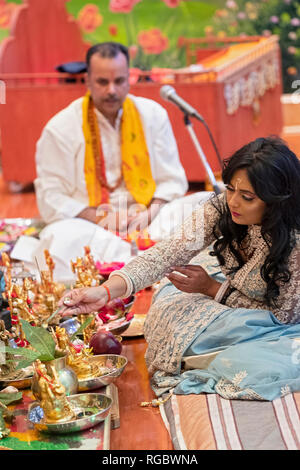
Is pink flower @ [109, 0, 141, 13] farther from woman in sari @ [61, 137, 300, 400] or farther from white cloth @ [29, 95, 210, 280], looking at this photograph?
woman in sari @ [61, 137, 300, 400]

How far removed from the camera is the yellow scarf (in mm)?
4004

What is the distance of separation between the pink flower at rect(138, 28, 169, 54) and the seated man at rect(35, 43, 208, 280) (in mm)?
4513

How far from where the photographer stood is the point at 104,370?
2.37 m

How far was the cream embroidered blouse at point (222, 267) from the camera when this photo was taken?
237 cm

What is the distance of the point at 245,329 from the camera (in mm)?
2328

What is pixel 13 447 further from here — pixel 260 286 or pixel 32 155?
pixel 32 155

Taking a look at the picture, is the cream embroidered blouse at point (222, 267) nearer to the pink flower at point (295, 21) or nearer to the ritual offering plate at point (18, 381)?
the ritual offering plate at point (18, 381)

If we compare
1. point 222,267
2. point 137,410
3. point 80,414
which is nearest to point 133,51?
point 222,267

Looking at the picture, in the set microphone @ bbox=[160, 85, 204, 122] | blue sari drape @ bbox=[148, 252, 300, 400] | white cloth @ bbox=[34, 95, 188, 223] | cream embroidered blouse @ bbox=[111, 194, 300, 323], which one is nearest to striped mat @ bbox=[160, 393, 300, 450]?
blue sari drape @ bbox=[148, 252, 300, 400]

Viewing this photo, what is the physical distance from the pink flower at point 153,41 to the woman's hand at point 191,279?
627 centimetres

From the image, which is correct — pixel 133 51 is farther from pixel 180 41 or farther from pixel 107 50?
pixel 107 50

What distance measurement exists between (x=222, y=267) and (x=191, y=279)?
11cm

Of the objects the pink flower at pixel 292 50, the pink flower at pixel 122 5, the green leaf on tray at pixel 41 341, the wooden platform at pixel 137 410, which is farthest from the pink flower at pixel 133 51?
the green leaf on tray at pixel 41 341

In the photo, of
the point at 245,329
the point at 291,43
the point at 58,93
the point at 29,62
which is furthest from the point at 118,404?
the point at 291,43
